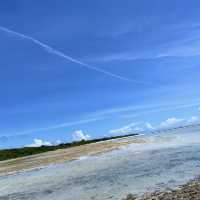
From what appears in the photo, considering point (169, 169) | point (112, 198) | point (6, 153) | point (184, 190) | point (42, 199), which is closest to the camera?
point (184, 190)

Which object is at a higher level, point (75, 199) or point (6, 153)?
point (6, 153)

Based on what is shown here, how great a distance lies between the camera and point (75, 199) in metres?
31.7

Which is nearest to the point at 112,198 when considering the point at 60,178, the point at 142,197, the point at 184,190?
the point at 142,197

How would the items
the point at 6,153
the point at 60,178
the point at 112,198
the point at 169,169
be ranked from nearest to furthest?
the point at 112,198, the point at 169,169, the point at 60,178, the point at 6,153

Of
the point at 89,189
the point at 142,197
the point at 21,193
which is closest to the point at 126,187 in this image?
the point at 89,189

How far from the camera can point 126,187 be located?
33125mm

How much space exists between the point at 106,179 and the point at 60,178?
8.87 meters

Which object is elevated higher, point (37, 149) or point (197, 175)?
point (37, 149)

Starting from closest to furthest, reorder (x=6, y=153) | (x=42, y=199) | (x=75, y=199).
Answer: (x=75, y=199)
(x=42, y=199)
(x=6, y=153)

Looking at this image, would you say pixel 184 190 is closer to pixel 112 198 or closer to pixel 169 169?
pixel 112 198

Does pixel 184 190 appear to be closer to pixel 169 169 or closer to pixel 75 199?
pixel 75 199

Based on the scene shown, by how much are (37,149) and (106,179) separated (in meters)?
124

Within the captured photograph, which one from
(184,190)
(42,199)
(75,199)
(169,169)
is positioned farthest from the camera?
(169,169)

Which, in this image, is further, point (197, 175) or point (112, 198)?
point (197, 175)
